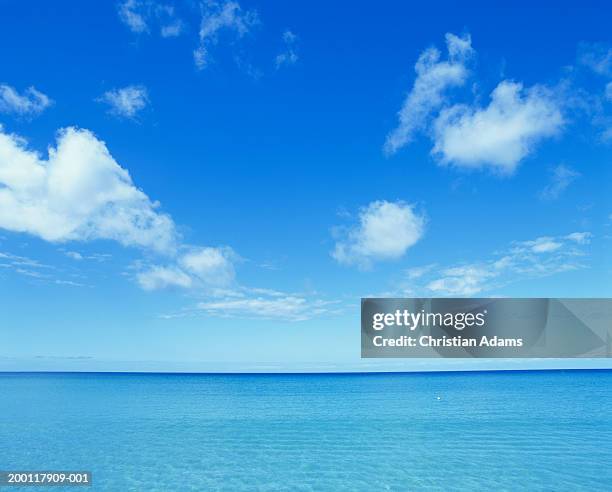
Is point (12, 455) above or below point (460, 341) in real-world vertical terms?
below

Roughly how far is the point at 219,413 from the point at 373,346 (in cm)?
2353

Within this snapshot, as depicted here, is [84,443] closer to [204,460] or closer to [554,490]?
[204,460]

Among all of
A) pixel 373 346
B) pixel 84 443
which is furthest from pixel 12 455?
pixel 373 346

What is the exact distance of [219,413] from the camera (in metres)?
32.2

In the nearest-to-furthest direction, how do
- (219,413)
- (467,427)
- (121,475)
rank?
(121,475), (467,427), (219,413)

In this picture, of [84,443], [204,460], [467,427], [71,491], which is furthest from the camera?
[467,427]

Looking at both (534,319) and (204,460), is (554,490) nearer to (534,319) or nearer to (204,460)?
(534,319)

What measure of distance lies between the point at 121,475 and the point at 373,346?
396 inches

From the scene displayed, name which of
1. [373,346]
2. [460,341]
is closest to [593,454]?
[460,341]

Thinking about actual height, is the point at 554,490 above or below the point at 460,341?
below

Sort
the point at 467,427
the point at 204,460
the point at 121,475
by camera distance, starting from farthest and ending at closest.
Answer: the point at 467,427 < the point at 204,460 < the point at 121,475

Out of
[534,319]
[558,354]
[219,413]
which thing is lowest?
[219,413]

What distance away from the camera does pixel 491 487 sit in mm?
13742

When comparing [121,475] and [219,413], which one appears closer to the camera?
[121,475]
